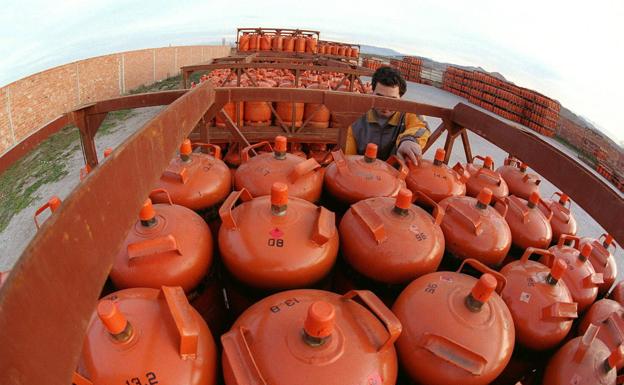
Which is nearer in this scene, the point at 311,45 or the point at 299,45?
the point at 299,45

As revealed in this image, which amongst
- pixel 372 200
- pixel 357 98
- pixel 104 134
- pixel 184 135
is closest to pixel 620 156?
pixel 357 98

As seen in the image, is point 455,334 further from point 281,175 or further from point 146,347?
point 281,175

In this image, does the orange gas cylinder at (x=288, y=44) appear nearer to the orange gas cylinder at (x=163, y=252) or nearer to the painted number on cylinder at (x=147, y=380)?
the orange gas cylinder at (x=163, y=252)

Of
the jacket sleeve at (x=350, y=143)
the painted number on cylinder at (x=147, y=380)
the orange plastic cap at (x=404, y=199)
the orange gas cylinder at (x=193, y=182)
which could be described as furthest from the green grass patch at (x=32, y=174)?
the orange plastic cap at (x=404, y=199)

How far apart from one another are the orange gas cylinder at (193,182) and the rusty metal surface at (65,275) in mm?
1014

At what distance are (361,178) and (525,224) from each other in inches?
39.4

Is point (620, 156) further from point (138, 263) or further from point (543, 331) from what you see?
point (138, 263)

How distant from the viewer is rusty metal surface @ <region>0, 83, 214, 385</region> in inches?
15.9

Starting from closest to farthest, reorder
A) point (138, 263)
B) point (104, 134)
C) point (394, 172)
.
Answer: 1. point (138, 263)
2. point (394, 172)
3. point (104, 134)

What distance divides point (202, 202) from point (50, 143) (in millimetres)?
9764

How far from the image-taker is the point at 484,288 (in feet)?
3.62

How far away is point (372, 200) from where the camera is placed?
1.59m

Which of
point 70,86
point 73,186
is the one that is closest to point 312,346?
point 73,186

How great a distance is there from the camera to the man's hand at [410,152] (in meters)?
2.22
